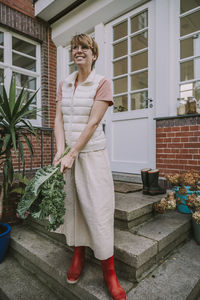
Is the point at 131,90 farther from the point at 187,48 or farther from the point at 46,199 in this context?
the point at 46,199

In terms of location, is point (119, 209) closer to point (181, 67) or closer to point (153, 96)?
point (153, 96)

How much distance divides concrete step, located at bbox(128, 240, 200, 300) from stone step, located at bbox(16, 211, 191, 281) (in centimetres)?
8

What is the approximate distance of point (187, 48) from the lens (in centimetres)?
286

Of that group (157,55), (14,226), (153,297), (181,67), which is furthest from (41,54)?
(153,297)

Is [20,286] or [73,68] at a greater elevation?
[73,68]

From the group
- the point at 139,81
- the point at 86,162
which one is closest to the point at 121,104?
the point at 139,81

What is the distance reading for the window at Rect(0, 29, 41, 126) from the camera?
4.00 m

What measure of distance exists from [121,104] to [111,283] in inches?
113

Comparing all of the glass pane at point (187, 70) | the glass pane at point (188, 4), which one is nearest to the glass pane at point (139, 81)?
the glass pane at point (187, 70)

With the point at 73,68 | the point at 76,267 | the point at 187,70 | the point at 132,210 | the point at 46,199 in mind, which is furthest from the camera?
the point at 73,68

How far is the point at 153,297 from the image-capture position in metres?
1.32

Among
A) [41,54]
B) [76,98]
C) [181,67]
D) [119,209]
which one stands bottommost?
[119,209]

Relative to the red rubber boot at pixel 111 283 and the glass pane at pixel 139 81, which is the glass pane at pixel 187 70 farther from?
the red rubber boot at pixel 111 283

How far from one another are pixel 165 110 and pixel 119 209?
67.9 inches
